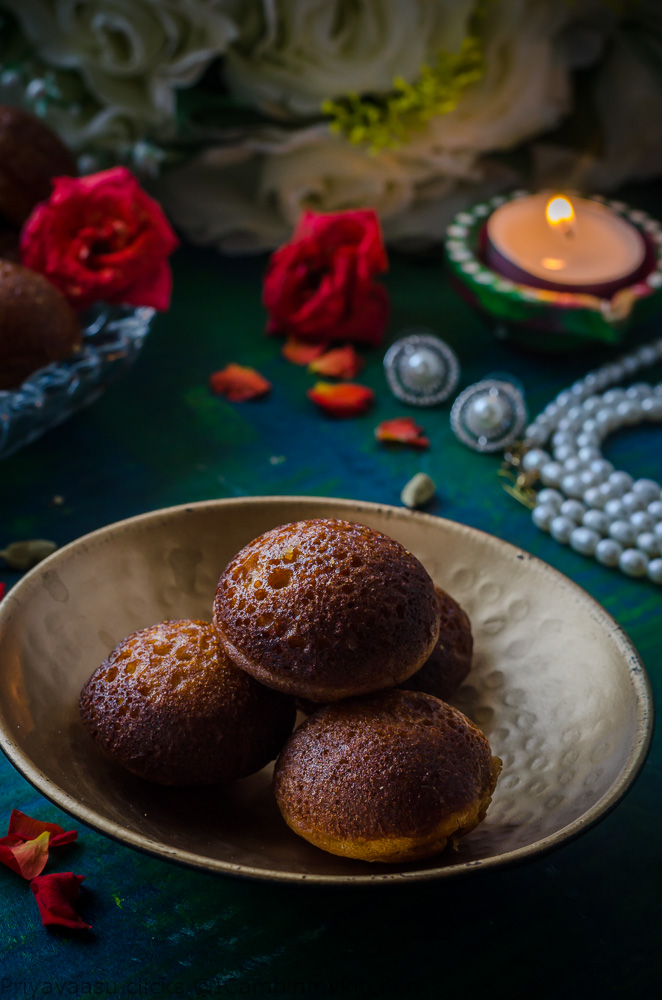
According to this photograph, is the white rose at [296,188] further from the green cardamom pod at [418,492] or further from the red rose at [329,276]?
the green cardamom pod at [418,492]

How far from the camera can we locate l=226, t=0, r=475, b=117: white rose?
3.67 ft

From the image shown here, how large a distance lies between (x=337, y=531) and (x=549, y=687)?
0.56ft

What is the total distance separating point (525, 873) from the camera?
0.56 meters

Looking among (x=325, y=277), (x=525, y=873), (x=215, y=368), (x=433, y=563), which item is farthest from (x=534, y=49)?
(x=525, y=873)

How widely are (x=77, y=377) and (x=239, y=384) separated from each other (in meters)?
0.25

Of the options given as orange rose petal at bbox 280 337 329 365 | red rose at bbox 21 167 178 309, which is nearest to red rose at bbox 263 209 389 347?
orange rose petal at bbox 280 337 329 365

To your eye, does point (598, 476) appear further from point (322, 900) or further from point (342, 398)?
point (322, 900)

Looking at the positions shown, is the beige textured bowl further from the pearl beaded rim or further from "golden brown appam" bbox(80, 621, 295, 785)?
the pearl beaded rim

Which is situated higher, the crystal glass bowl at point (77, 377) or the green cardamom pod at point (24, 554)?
the crystal glass bowl at point (77, 377)

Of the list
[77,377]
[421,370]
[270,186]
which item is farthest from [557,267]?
[77,377]

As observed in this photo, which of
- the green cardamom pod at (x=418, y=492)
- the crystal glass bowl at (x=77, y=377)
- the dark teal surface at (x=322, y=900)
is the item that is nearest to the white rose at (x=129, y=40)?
the crystal glass bowl at (x=77, y=377)

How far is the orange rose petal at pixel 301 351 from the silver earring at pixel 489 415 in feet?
0.66

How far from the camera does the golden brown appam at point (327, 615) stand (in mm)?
477

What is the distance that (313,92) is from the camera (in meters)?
1.17
